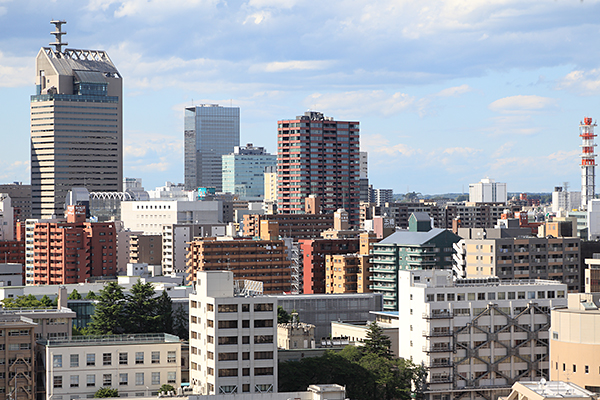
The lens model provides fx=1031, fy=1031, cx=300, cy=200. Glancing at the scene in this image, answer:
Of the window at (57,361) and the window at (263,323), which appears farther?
the window at (263,323)

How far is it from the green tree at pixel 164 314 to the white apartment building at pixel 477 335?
115ft

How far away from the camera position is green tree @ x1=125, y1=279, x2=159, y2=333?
14325cm

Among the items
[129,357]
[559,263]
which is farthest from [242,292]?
[559,263]

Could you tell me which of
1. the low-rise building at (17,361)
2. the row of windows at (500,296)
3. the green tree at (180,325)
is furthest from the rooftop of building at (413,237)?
the low-rise building at (17,361)

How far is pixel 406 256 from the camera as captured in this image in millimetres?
192625

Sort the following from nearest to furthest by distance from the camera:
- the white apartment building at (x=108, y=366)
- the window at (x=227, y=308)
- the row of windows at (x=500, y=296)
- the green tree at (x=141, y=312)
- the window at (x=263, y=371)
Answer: the white apartment building at (x=108, y=366) < the window at (x=263, y=371) < the window at (x=227, y=308) < the row of windows at (x=500, y=296) < the green tree at (x=141, y=312)

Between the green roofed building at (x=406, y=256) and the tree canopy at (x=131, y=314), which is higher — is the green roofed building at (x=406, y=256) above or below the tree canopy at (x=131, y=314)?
above

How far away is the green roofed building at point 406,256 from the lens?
189250 millimetres

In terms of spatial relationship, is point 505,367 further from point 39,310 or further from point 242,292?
point 39,310

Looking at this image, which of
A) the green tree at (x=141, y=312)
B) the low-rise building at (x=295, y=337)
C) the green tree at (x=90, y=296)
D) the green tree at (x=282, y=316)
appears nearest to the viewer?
the low-rise building at (x=295, y=337)

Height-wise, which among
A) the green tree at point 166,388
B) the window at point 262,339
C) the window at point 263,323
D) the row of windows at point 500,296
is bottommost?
the green tree at point 166,388

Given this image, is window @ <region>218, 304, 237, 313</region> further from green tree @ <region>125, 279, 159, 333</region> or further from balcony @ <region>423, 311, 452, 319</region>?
green tree @ <region>125, 279, 159, 333</region>

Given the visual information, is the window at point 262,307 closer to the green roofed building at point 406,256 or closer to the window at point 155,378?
the window at point 155,378

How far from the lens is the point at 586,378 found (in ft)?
280
